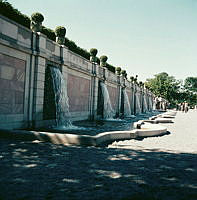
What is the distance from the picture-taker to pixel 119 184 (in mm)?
3285

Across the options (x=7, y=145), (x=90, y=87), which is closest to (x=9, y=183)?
(x=7, y=145)

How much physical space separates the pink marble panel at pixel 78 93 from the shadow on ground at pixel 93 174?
7301 millimetres

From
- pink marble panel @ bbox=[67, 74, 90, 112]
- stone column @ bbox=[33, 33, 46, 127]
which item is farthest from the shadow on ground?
pink marble panel @ bbox=[67, 74, 90, 112]

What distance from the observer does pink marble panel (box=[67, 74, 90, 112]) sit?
12.8m

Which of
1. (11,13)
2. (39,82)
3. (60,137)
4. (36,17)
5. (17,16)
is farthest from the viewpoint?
(17,16)

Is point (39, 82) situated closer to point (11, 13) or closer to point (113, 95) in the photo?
point (11, 13)

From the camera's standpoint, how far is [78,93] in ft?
45.4

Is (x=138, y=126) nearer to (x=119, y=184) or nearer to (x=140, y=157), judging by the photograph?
(x=140, y=157)

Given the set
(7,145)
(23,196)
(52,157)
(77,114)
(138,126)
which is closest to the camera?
(23,196)

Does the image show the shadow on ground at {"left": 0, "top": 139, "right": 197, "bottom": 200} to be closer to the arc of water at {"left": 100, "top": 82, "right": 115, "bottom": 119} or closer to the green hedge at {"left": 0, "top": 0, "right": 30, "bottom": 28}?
the green hedge at {"left": 0, "top": 0, "right": 30, "bottom": 28}

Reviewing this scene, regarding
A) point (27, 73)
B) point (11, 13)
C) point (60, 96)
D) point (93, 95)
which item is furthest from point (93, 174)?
point (93, 95)

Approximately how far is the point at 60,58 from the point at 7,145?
6676 mm

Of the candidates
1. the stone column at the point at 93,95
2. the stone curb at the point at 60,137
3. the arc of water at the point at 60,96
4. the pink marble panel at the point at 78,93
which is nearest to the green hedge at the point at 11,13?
the arc of water at the point at 60,96

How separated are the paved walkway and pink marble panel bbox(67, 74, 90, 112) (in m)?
7.29
